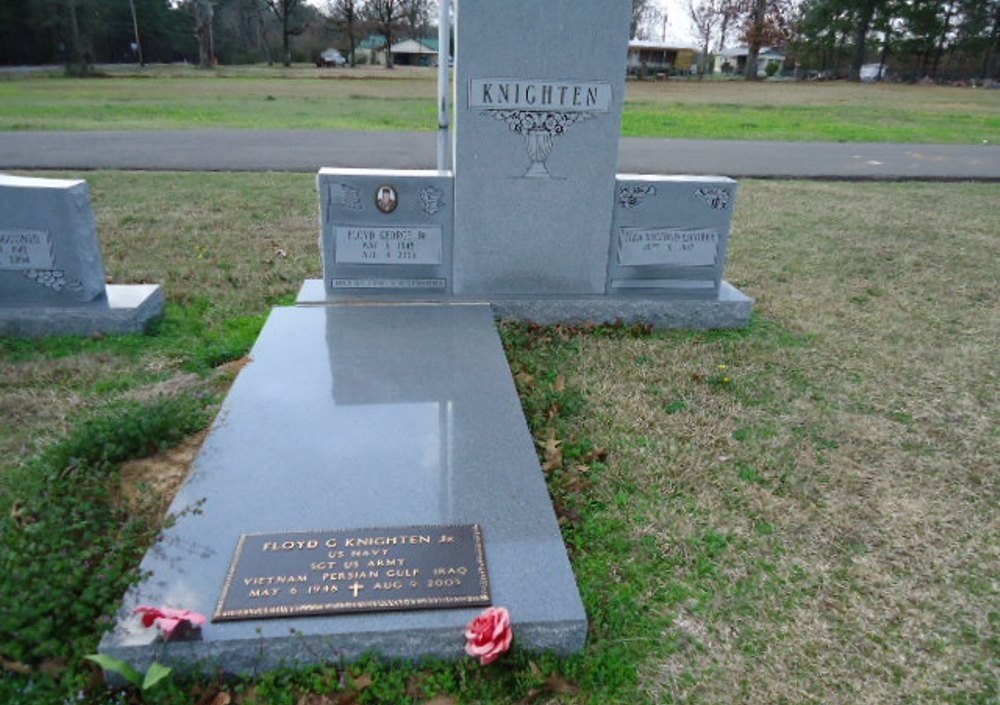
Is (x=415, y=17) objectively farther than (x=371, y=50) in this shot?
No

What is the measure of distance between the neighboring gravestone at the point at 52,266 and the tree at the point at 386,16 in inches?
2399

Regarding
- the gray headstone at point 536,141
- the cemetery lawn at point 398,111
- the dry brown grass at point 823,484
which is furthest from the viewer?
the cemetery lawn at point 398,111

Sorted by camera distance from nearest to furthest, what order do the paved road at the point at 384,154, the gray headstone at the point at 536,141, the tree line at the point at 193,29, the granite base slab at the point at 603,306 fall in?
the gray headstone at the point at 536,141, the granite base slab at the point at 603,306, the paved road at the point at 384,154, the tree line at the point at 193,29

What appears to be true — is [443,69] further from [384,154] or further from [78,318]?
[384,154]

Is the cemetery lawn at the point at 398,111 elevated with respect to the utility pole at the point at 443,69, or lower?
lower

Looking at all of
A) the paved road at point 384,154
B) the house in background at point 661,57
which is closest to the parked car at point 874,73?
the house in background at point 661,57

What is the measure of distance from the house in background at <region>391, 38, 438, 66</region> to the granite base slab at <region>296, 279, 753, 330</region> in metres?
80.5

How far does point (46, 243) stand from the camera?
468 centimetres

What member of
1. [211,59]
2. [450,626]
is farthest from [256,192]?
[211,59]

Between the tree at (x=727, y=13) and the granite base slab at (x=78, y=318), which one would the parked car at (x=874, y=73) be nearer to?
the tree at (x=727, y=13)

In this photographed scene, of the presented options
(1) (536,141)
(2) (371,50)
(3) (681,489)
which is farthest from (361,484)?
(2) (371,50)

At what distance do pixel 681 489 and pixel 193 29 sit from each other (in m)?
71.3

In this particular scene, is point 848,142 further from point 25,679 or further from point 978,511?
point 25,679

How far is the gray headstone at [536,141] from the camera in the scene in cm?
471
